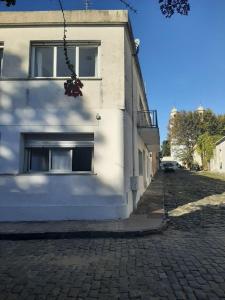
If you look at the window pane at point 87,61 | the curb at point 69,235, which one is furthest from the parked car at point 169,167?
the curb at point 69,235

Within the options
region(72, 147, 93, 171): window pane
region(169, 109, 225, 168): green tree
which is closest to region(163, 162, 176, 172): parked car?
region(169, 109, 225, 168): green tree

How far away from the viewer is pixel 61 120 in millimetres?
10609

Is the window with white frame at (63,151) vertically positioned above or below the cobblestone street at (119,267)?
above

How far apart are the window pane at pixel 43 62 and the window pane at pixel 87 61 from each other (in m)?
0.98

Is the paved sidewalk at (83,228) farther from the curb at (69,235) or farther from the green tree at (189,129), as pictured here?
the green tree at (189,129)

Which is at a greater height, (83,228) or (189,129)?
(189,129)

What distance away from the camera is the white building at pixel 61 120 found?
1032 centimetres

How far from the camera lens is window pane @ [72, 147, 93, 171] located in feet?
35.0

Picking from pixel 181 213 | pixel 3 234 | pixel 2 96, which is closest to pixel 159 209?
pixel 181 213

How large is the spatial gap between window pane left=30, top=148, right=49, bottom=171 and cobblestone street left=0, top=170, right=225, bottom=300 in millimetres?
3189

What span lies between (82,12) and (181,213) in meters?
7.51

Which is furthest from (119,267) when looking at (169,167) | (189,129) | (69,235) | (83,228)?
(189,129)

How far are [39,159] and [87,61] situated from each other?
356 cm

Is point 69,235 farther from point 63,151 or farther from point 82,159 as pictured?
point 63,151
